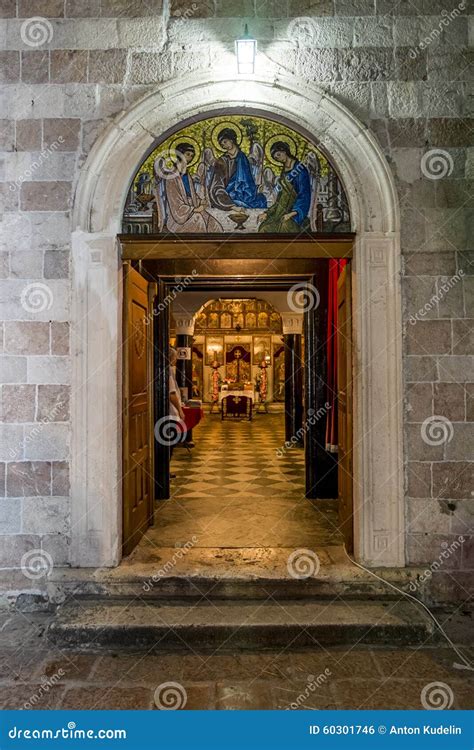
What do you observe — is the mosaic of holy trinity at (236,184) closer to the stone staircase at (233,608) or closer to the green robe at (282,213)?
the green robe at (282,213)

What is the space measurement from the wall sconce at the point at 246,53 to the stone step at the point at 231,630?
389cm

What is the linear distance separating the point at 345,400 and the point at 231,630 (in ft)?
6.39

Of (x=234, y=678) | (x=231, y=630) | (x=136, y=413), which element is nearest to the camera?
(x=234, y=678)

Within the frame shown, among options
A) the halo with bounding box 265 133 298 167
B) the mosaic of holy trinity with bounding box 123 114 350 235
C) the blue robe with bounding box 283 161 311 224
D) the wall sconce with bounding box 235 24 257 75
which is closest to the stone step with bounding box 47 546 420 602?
the mosaic of holy trinity with bounding box 123 114 350 235

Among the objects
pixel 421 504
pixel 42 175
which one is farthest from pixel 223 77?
pixel 421 504

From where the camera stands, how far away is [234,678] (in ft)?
9.25

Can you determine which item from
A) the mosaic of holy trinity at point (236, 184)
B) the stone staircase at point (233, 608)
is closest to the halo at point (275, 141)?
the mosaic of holy trinity at point (236, 184)

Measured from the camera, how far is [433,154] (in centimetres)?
383

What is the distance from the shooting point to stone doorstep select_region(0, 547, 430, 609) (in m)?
3.53

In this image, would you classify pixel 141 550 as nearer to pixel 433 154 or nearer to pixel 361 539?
pixel 361 539

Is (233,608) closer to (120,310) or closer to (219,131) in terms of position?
(120,310)

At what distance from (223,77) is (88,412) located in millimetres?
2750

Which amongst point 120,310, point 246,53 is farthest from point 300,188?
point 120,310

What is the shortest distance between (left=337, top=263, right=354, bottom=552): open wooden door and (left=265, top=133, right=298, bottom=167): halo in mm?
996
